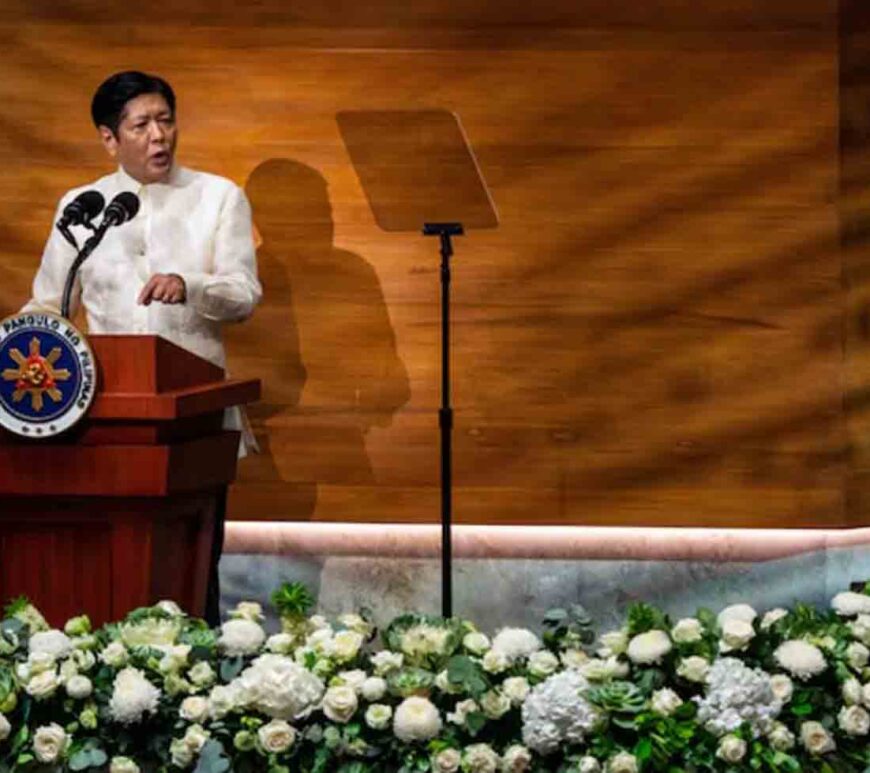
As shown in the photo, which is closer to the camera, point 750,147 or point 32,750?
point 32,750

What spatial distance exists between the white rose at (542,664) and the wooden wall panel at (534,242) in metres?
Result: 3.79

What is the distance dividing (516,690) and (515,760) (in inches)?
4.2

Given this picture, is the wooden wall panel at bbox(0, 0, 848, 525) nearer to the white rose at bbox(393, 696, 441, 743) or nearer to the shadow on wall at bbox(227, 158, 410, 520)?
the shadow on wall at bbox(227, 158, 410, 520)

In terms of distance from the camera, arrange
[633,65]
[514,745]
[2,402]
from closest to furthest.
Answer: [514,745], [2,402], [633,65]

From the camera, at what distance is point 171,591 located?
504 cm

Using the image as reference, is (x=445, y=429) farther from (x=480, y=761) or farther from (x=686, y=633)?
(x=480, y=761)

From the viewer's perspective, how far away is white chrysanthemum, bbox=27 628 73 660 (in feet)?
11.0

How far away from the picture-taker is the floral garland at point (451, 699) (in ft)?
10.4

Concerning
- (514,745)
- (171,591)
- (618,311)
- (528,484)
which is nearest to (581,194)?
(618,311)

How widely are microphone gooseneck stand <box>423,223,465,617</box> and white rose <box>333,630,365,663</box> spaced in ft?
9.80

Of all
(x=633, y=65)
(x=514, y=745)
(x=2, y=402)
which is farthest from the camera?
(x=633, y=65)

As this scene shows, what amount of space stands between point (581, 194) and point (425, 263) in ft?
1.76

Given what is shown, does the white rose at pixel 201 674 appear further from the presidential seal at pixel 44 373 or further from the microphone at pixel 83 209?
the microphone at pixel 83 209

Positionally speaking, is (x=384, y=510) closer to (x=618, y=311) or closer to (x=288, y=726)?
(x=618, y=311)
